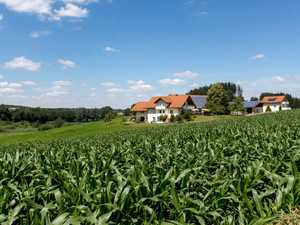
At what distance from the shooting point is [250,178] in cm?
342

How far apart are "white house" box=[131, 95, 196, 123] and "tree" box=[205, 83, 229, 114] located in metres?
9.69

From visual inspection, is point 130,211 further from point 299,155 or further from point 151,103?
point 151,103

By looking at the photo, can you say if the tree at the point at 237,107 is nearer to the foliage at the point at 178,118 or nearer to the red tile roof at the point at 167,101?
the red tile roof at the point at 167,101

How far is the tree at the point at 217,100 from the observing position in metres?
76.3

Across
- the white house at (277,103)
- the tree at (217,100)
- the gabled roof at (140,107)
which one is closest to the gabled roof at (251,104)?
the white house at (277,103)

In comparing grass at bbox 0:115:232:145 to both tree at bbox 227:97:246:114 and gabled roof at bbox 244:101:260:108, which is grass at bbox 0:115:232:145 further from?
gabled roof at bbox 244:101:260:108

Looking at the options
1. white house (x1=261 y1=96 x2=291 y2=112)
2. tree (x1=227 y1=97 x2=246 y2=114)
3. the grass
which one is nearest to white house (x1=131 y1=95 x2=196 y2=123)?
the grass

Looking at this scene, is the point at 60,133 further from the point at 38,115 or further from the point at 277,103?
the point at 277,103

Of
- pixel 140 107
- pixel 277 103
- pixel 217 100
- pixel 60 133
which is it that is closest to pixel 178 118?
pixel 140 107

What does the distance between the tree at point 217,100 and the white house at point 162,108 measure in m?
9.69

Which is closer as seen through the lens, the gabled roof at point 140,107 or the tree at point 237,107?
the gabled roof at point 140,107

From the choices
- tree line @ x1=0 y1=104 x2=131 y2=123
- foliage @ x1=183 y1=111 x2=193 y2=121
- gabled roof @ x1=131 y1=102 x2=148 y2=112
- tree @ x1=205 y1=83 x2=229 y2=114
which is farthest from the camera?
tree line @ x1=0 y1=104 x2=131 y2=123

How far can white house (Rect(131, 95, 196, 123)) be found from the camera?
66.8 meters

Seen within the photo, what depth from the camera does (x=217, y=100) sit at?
80.6m
